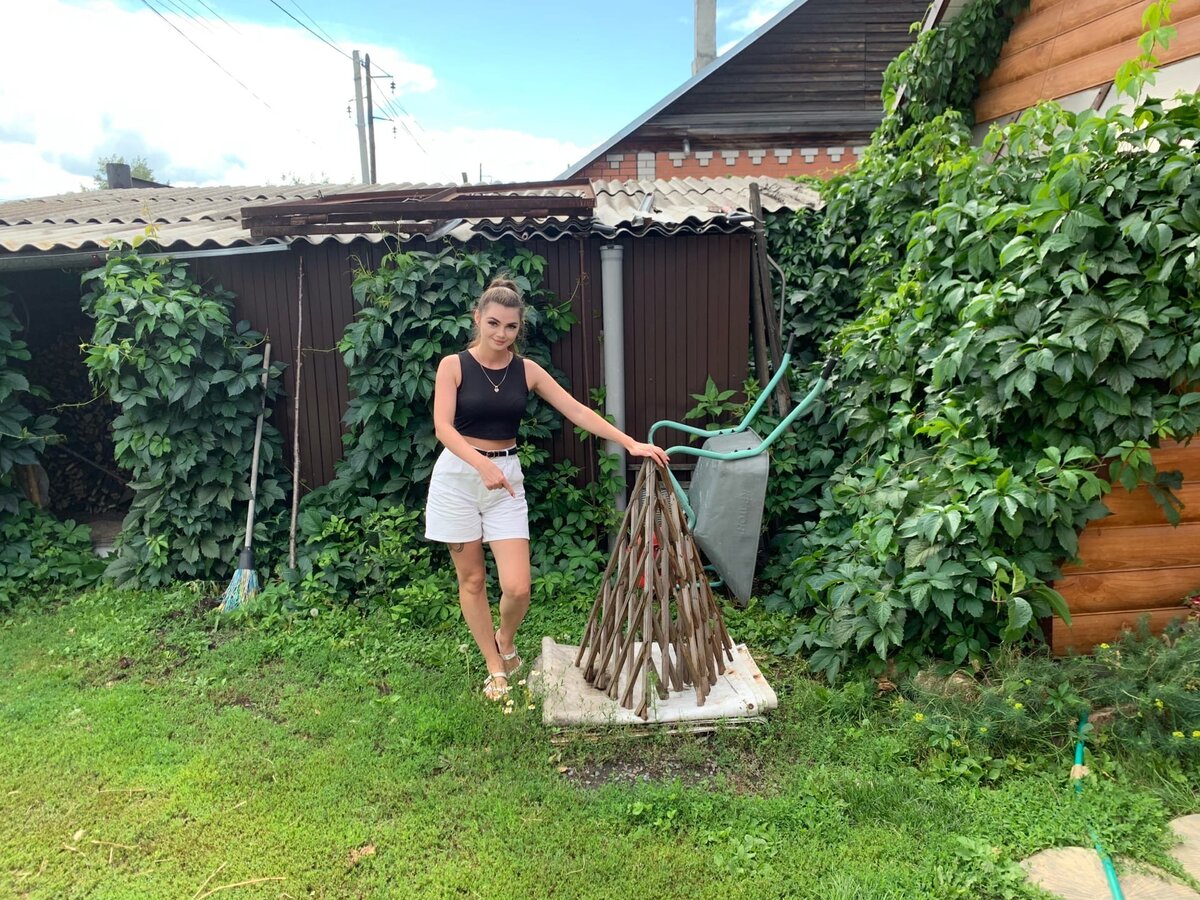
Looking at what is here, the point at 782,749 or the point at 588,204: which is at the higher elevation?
the point at 588,204

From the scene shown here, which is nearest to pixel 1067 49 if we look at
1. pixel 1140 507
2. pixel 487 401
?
pixel 1140 507

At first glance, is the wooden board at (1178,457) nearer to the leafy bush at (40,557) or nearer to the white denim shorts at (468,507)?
the white denim shorts at (468,507)

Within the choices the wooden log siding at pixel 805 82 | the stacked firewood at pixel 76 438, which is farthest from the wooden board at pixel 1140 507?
the wooden log siding at pixel 805 82

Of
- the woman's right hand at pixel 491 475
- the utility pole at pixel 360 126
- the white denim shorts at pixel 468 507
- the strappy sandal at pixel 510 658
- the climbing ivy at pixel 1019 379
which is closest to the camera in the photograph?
the climbing ivy at pixel 1019 379

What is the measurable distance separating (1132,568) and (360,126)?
65.5ft

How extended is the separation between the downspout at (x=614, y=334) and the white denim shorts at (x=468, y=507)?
144cm

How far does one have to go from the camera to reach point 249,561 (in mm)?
4250

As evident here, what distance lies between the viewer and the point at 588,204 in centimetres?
416

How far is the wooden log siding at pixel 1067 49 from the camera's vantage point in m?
3.17

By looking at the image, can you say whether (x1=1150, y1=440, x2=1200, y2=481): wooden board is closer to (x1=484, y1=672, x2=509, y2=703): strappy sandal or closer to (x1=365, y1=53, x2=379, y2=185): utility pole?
(x1=484, y1=672, x2=509, y2=703): strappy sandal

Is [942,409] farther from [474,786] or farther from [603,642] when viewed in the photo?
[474,786]

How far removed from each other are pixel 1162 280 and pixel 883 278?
1.58 meters

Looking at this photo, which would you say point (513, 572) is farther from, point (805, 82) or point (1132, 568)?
point (805, 82)

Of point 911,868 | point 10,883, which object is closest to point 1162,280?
point 911,868
